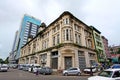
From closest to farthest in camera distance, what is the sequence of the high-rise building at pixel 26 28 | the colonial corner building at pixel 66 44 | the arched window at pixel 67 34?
1. the colonial corner building at pixel 66 44
2. the arched window at pixel 67 34
3. the high-rise building at pixel 26 28

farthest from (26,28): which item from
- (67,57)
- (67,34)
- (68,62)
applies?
(68,62)

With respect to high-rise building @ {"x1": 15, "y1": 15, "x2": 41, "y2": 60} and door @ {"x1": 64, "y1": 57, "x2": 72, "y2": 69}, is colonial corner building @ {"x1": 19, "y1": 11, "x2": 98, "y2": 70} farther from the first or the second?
high-rise building @ {"x1": 15, "y1": 15, "x2": 41, "y2": 60}

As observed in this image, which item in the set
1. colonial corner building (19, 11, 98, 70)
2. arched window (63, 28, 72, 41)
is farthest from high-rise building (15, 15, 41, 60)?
arched window (63, 28, 72, 41)

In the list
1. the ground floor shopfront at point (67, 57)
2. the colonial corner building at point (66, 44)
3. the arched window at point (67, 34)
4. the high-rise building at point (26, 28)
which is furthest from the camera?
the high-rise building at point (26, 28)

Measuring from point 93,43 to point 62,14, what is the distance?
19476mm

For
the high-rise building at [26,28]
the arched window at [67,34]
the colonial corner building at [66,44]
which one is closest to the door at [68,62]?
the colonial corner building at [66,44]

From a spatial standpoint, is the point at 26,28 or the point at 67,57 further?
the point at 26,28

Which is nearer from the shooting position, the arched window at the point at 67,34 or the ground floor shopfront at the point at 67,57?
the ground floor shopfront at the point at 67,57

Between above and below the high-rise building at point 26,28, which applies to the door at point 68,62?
below

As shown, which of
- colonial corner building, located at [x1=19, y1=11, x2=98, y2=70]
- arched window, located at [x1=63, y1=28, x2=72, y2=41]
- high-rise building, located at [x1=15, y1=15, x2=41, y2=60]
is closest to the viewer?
colonial corner building, located at [x1=19, y1=11, x2=98, y2=70]

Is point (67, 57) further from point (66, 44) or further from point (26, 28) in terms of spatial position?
point (26, 28)

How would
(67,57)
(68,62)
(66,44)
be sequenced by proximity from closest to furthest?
(66,44) → (68,62) → (67,57)

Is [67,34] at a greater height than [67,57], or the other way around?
[67,34]

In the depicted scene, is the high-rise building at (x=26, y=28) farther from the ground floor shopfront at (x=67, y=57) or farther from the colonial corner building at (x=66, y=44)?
the ground floor shopfront at (x=67, y=57)
